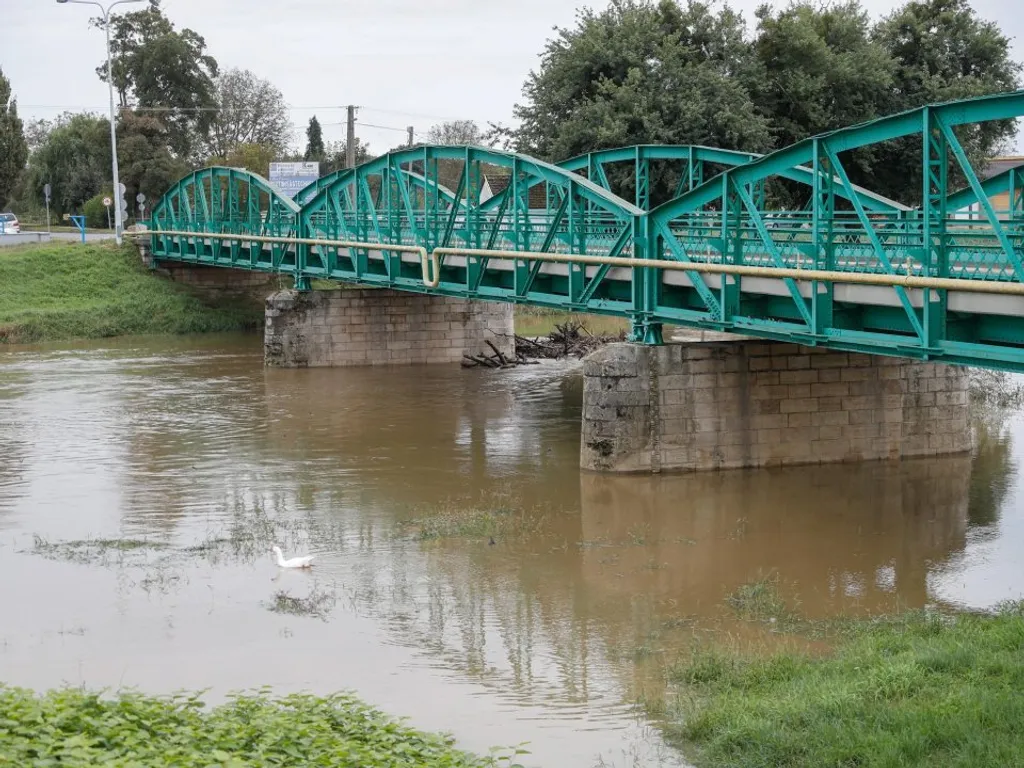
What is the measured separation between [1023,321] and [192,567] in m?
10.4

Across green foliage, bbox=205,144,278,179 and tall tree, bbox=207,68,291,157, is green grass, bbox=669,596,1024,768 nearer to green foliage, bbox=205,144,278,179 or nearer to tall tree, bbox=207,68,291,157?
green foliage, bbox=205,144,278,179

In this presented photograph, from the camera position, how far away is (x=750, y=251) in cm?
2355

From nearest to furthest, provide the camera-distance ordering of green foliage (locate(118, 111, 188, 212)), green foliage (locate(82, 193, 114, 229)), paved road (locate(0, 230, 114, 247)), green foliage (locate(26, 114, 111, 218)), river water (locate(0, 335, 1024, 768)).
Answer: river water (locate(0, 335, 1024, 768)), paved road (locate(0, 230, 114, 247)), green foliage (locate(118, 111, 188, 212)), green foliage (locate(82, 193, 114, 229)), green foliage (locate(26, 114, 111, 218))

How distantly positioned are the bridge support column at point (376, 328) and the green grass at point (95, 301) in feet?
39.0

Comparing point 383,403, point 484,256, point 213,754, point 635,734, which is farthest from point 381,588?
point 383,403

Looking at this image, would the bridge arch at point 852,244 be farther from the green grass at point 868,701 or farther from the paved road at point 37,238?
the paved road at point 37,238

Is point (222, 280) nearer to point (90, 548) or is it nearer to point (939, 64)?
point (939, 64)

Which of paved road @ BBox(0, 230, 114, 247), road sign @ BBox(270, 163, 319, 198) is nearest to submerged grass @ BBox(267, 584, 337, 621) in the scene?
paved road @ BBox(0, 230, 114, 247)

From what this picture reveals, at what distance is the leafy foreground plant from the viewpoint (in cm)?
980

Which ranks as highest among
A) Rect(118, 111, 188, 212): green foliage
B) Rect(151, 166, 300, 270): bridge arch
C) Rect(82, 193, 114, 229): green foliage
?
Rect(118, 111, 188, 212): green foliage

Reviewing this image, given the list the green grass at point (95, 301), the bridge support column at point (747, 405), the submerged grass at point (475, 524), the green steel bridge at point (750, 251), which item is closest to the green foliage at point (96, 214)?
the green grass at point (95, 301)

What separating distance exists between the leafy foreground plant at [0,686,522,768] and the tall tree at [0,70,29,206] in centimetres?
6447

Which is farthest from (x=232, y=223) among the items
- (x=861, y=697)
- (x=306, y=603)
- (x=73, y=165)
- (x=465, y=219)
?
(x=73, y=165)

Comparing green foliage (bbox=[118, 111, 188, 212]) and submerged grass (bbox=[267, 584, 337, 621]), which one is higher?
green foliage (bbox=[118, 111, 188, 212])
